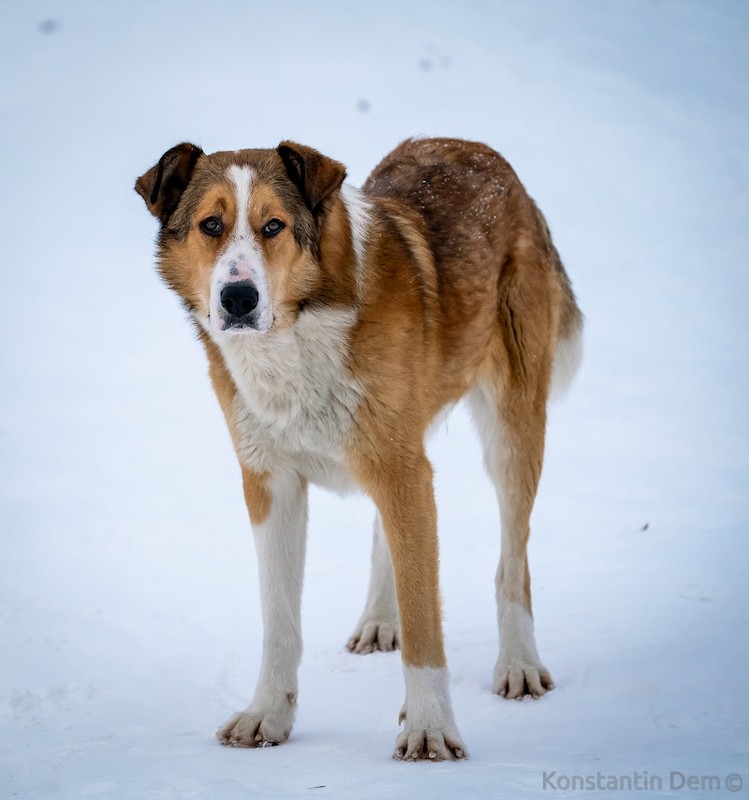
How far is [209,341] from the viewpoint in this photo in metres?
4.16

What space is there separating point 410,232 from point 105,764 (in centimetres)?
251

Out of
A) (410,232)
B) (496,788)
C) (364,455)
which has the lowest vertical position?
(496,788)

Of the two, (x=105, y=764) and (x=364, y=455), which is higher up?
(x=364, y=455)

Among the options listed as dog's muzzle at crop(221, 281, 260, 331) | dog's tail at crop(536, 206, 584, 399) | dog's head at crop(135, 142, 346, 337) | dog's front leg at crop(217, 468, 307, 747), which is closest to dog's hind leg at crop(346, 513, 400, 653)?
dog's front leg at crop(217, 468, 307, 747)

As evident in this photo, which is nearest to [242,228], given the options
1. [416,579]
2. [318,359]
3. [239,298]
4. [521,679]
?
[239,298]

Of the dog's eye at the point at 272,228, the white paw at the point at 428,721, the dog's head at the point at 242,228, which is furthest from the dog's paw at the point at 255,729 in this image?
the dog's eye at the point at 272,228

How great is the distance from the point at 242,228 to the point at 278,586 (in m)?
1.50

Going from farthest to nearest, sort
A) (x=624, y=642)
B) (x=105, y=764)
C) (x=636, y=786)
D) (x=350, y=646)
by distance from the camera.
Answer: (x=350, y=646) → (x=624, y=642) → (x=105, y=764) → (x=636, y=786)

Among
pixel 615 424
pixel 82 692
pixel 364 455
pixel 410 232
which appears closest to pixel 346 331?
pixel 364 455

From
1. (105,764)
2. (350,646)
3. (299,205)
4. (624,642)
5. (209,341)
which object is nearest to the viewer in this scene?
(105,764)

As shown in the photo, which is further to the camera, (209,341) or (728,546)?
(728,546)

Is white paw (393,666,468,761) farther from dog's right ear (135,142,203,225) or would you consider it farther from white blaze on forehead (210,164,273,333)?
dog's right ear (135,142,203,225)

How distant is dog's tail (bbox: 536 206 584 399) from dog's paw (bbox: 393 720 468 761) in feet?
7.76

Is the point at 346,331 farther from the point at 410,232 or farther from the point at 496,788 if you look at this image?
the point at 496,788
